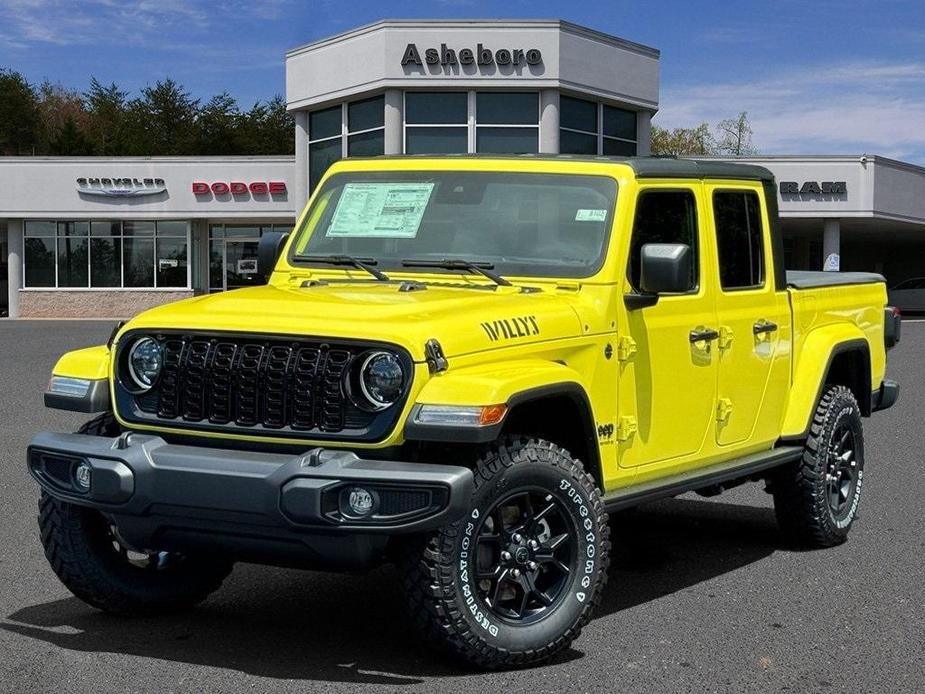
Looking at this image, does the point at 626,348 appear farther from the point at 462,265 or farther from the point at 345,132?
the point at 345,132

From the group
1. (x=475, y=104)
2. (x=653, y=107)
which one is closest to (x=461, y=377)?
(x=475, y=104)

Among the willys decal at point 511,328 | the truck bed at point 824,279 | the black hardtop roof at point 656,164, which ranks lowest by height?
the willys decal at point 511,328

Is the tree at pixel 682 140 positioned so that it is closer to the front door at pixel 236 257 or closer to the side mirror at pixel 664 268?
the front door at pixel 236 257

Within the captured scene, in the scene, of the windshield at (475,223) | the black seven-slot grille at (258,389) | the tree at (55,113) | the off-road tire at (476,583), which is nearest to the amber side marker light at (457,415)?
the black seven-slot grille at (258,389)

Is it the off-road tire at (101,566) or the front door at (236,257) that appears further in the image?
the front door at (236,257)

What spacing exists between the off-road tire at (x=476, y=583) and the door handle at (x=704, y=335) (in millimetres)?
1206

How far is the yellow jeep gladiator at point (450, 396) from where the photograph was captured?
5.00 meters

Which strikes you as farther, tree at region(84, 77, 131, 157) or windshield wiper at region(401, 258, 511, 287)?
tree at region(84, 77, 131, 157)

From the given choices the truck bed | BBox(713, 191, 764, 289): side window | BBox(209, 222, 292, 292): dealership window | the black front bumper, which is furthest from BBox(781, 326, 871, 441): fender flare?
BBox(209, 222, 292, 292): dealership window

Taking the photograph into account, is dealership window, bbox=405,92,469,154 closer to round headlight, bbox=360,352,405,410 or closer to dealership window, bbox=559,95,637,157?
dealership window, bbox=559,95,637,157

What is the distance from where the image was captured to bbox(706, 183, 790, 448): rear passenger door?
22.4 ft

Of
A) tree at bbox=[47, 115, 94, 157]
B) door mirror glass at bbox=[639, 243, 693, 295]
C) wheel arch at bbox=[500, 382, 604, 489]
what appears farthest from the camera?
tree at bbox=[47, 115, 94, 157]

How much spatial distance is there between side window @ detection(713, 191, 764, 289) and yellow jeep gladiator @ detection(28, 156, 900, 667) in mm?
22

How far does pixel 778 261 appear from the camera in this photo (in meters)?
7.43
